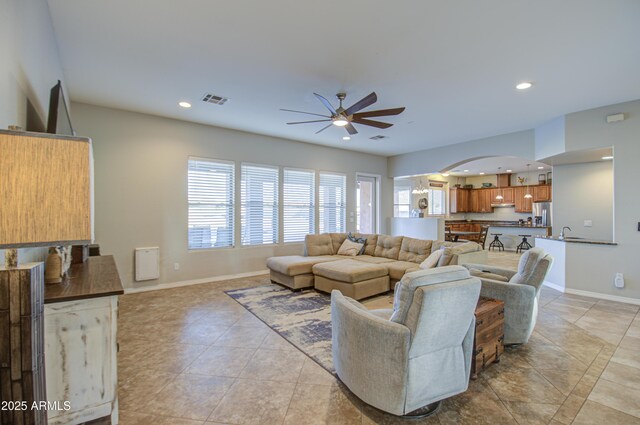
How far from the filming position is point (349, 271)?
4438 millimetres

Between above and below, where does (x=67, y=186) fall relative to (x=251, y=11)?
below

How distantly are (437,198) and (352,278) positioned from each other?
9.59m

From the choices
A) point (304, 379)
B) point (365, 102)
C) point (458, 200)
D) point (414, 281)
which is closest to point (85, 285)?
point (304, 379)

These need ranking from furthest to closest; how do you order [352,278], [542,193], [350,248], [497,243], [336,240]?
[497,243], [542,193], [336,240], [350,248], [352,278]

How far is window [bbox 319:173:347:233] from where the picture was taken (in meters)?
7.39

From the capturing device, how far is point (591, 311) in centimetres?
408

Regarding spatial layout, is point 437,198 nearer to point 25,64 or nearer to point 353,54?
point 353,54

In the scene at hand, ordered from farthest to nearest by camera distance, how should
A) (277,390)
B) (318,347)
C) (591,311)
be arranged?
1. (591,311)
2. (318,347)
3. (277,390)

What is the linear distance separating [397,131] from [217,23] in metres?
4.16

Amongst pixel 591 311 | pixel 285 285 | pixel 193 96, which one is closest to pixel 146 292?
pixel 285 285

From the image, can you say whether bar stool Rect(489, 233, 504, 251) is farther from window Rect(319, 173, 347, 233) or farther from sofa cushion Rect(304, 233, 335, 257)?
sofa cushion Rect(304, 233, 335, 257)

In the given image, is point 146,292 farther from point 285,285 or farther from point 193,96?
point 193,96

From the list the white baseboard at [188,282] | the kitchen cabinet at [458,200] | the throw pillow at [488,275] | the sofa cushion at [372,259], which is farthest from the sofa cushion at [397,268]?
the kitchen cabinet at [458,200]

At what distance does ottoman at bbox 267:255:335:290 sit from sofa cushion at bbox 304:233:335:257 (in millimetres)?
500
